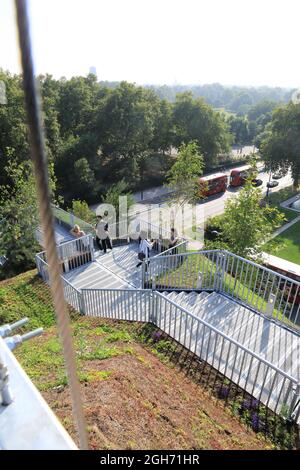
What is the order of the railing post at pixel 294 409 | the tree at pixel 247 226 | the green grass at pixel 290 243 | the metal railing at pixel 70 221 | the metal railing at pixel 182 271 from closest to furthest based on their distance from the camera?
1. the railing post at pixel 294 409
2. the metal railing at pixel 182 271
3. the tree at pixel 247 226
4. the metal railing at pixel 70 221
5. the green grass at pixel 290 243

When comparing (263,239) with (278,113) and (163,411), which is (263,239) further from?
(278,113)

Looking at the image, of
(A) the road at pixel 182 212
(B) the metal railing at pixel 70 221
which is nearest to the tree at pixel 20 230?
(B) the metal railing at pixel 70 221

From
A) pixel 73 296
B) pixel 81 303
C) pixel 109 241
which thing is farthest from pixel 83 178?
pixel 81 303

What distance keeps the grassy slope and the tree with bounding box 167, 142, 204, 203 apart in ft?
43.5

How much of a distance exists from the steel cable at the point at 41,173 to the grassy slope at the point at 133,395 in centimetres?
262

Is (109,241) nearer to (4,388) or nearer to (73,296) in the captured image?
(73,296)

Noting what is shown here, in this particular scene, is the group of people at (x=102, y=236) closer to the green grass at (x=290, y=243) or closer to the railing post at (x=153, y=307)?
the railing post at (x=153, y=307)

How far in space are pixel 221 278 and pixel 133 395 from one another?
4.03 meters

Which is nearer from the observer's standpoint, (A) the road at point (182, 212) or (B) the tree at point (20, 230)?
(B) the tree at point (20, 230)

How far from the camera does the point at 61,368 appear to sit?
5453 millimetres

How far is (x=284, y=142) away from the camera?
27062 mm

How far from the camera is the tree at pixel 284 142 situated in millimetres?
26609
